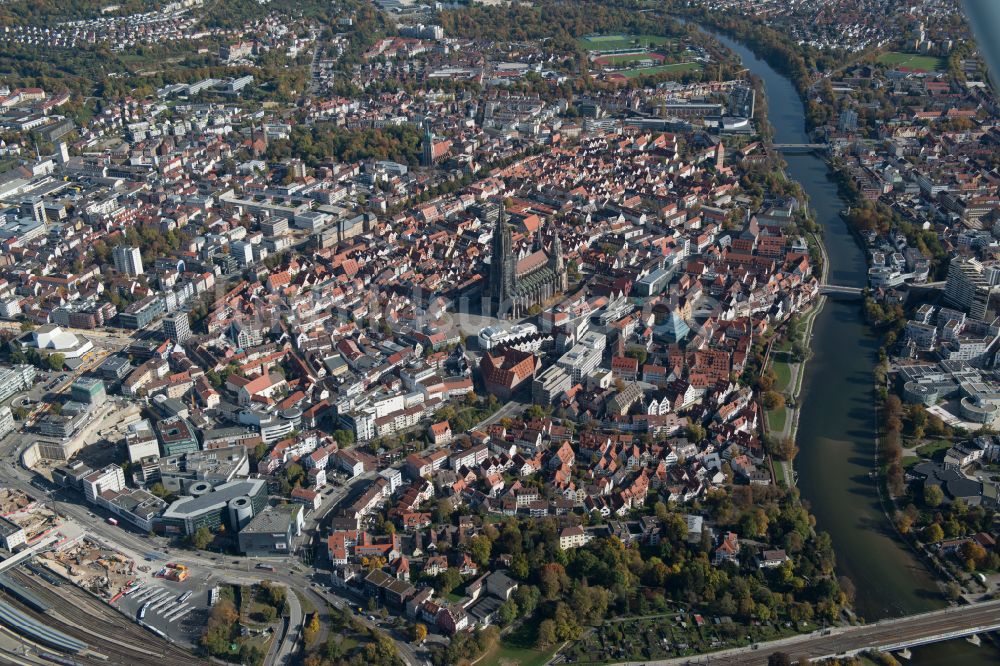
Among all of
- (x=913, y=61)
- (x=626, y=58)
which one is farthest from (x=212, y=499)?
(x=913, y=61)

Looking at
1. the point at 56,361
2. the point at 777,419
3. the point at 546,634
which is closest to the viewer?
the point at 546,634

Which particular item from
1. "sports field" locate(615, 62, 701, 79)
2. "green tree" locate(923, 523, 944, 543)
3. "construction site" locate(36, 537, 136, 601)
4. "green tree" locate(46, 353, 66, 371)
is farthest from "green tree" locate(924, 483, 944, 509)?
"sports field" locate(615, 62, 701, 79)

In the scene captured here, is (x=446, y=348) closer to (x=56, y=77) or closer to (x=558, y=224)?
(x=558, y=224)

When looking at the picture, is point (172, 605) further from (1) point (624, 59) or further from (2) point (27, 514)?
(1) point (624, 59)

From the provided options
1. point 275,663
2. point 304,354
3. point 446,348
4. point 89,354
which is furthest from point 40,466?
point 446,348

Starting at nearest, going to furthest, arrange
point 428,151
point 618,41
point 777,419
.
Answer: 1. point 777,419
2. point 428,151
3. point 618,41
